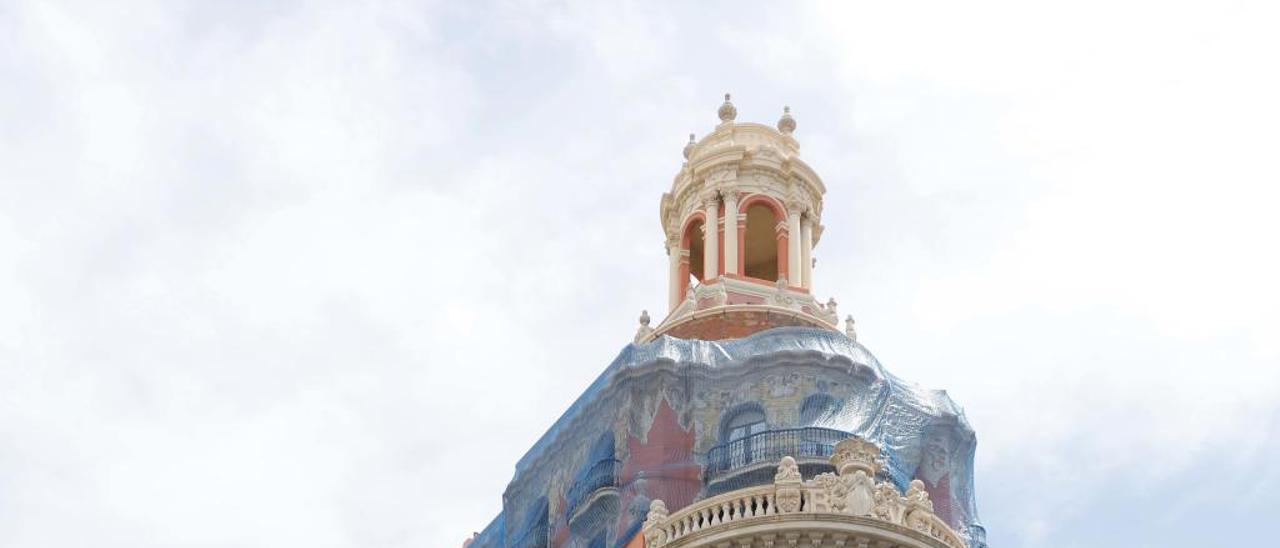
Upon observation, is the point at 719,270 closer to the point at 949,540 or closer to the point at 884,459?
the point at 884,459

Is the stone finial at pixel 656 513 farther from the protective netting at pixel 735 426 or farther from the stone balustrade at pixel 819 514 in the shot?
the protective netting at pixel 735 426

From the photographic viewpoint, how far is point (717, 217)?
48031 mm

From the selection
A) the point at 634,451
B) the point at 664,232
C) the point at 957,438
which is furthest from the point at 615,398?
the point at 664,232

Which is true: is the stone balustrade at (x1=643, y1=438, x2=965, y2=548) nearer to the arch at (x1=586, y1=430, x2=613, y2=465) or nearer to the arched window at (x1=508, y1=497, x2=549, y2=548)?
the arch at (x1=586, y1=430, x2=613, y2=465)

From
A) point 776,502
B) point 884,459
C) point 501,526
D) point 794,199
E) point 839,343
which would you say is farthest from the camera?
point 794,199

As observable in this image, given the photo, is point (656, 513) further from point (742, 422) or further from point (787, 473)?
point (742, 422)

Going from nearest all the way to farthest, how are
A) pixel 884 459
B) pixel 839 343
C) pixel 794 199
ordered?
pixel 884 459 → pixel 839 343 → pixel 794 199

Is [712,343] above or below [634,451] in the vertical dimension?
above

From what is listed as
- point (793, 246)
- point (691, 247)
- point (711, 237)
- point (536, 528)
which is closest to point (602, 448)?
point (536, 528)

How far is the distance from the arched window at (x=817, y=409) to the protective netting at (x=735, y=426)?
0.07 feet

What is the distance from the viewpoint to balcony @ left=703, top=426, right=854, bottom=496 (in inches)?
1522

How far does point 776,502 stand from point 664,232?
1753cm

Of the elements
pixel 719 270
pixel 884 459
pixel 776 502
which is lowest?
pixel 776 502

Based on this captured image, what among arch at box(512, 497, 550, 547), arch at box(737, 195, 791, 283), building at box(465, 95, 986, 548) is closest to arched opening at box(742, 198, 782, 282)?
arch at box(737, 195, 791, 283)
